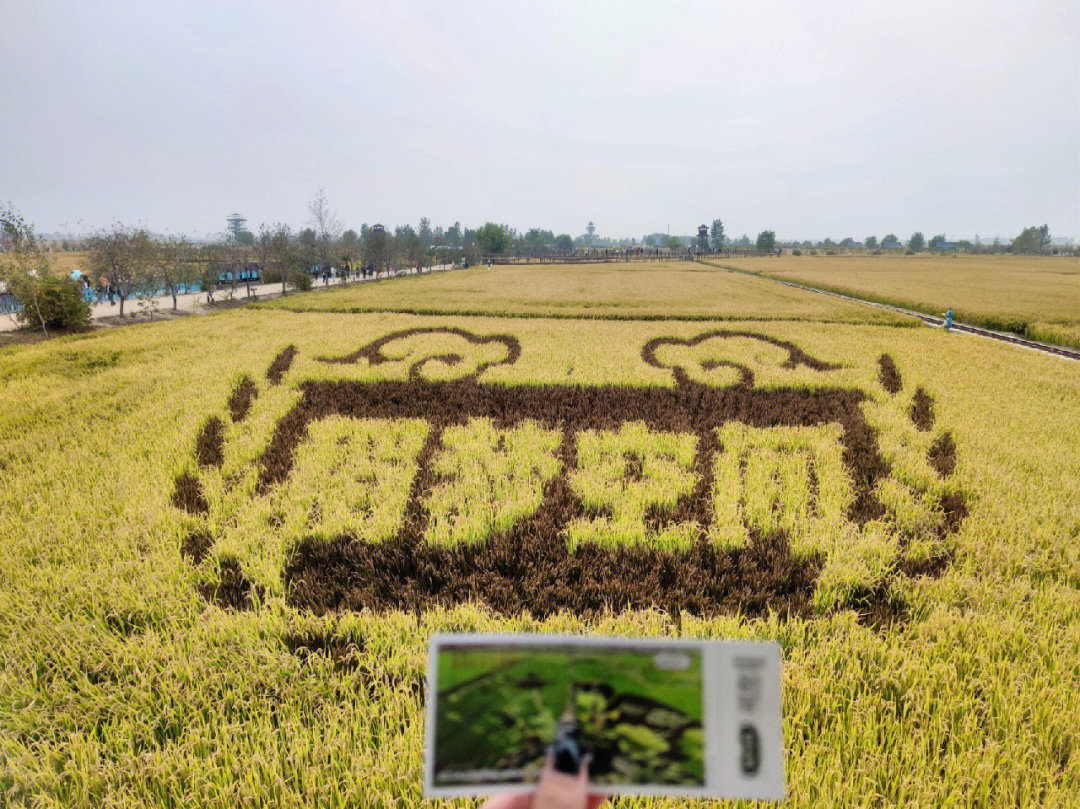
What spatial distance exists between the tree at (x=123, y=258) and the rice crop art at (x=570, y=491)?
29698 millimetres

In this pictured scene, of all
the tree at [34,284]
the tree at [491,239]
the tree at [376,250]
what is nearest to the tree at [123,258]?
the tree at [34,284]

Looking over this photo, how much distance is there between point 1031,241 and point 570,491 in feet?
797

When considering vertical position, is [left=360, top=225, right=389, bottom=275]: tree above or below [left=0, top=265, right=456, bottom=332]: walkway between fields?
above

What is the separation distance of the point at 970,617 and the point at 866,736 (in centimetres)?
189

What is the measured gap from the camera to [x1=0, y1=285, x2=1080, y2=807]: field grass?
313 centimetres

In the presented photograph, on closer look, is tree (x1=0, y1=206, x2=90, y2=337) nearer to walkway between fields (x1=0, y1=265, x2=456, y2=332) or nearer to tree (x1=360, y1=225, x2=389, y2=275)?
walkway between fields (x1=0, y1=265, x2=456, y2=332)

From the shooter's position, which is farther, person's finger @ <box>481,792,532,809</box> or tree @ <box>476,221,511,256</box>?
tree @ <box>476,221,511,256</box>

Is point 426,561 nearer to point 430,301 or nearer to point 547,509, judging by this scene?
point 547,509

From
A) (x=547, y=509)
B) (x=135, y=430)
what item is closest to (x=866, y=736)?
(x=547, y=509)

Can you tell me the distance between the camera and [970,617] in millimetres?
4211

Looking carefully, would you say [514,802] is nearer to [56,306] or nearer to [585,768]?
[585,768]

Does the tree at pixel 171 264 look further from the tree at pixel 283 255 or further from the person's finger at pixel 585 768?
the person's finger at pixel 585 768

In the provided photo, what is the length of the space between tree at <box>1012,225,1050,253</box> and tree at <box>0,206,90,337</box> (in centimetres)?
24513

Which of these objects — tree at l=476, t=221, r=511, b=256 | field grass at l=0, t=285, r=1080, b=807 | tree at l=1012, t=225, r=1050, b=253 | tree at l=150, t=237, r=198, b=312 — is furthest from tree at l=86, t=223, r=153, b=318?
tree at l=1012, t=225, r=1050, b=253
